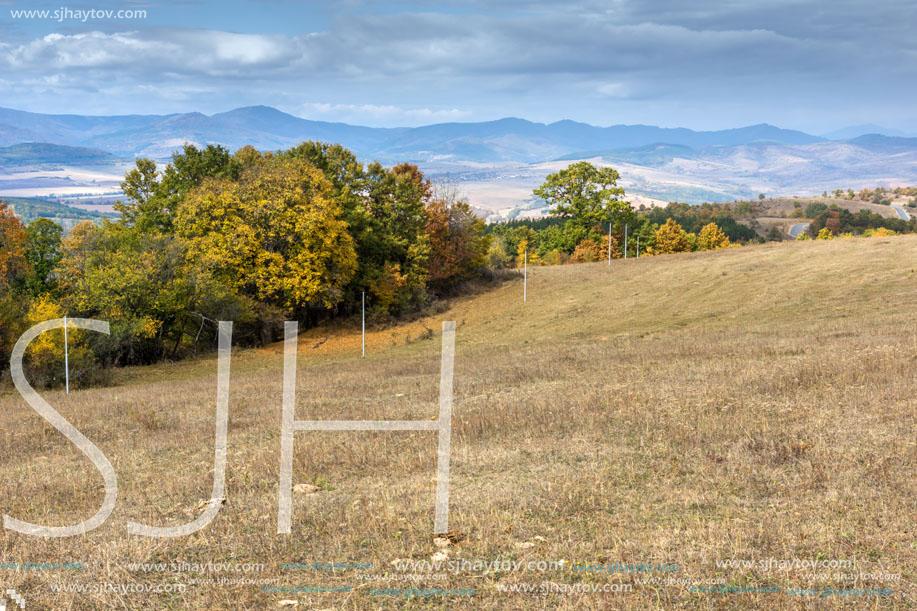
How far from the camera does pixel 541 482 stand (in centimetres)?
962

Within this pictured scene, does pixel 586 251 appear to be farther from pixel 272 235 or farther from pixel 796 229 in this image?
pixel 796 229

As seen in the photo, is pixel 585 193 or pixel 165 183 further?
pixel 585 193

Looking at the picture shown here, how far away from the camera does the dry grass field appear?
263 inches

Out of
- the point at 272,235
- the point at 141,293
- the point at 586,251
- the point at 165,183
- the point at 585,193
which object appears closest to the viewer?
the point at 141,293

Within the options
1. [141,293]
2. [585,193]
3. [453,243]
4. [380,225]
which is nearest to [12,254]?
[141,293]

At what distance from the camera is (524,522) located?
26.6ft

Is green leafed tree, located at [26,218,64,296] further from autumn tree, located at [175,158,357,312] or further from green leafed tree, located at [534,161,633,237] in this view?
green leafed tree, located at [534,161,633,237]

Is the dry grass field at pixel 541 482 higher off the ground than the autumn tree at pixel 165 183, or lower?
lower

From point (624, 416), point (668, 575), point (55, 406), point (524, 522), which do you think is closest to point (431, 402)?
point (624, 416)

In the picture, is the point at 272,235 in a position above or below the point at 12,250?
above

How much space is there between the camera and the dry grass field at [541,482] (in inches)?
263

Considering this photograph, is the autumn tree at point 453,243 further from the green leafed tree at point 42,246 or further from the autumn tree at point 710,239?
the autumn tree at point 710,239

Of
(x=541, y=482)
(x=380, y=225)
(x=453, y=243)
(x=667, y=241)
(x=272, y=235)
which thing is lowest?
(x=541, y=482)

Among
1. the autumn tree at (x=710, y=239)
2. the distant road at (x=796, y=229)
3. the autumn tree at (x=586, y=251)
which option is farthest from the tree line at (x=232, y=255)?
the distant road at (x=796, y=229)
